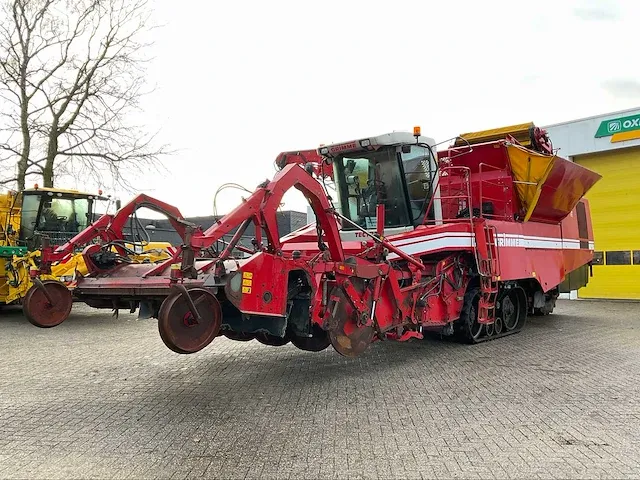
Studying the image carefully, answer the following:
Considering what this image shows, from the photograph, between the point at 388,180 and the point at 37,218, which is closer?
the point at 388,180

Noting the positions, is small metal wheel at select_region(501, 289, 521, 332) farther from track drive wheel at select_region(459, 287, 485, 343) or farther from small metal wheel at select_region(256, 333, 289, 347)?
small metal wheel at select_region(256, 333, 289, 347)

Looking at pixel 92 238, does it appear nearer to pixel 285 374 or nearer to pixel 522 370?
pixel 285 374

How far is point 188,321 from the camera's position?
13.8ft

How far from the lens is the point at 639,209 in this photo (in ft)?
46.0

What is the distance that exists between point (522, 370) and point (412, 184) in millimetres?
2657

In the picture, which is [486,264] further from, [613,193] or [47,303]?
[613,193]

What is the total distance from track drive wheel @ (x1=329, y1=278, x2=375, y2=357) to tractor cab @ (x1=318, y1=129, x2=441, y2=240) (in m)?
1.61

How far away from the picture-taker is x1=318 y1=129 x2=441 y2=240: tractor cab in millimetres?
6852

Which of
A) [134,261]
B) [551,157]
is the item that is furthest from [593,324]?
[134,261]

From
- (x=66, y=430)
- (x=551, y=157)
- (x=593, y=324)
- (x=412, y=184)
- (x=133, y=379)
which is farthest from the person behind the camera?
(x=593, y=324)

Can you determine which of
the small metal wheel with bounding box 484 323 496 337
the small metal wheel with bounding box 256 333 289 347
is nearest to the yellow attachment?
the small metal wheel with bounding box 484 323 496 337

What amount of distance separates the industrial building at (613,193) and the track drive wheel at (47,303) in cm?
1310

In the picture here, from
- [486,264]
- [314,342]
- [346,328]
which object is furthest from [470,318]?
[346,328]

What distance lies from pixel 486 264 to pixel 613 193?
30.4ft
